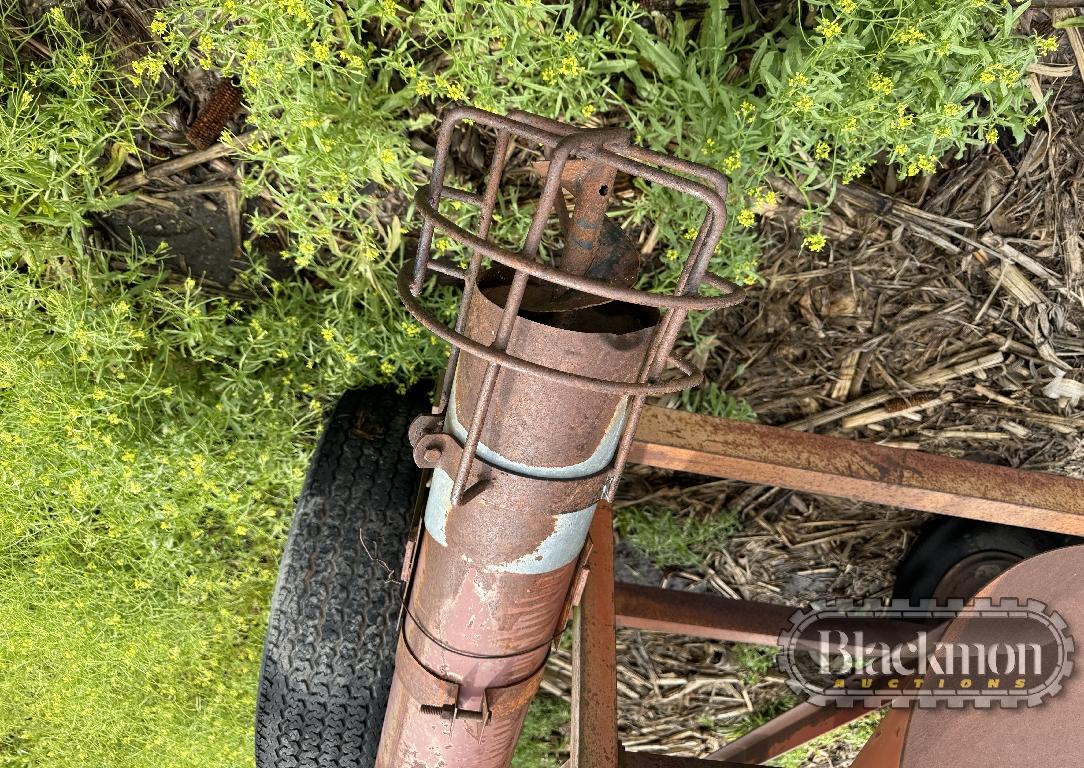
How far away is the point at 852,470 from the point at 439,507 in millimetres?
1144

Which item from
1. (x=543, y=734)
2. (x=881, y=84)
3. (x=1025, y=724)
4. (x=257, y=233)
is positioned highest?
(x=881, y=84)

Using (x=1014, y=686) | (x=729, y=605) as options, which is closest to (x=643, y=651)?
(x=729, y=605)

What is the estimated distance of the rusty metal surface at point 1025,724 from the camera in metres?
1.55

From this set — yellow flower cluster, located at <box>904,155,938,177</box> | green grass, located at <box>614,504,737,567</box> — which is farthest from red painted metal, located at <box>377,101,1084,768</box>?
green grass, located at <box>614,504,737,567</box>

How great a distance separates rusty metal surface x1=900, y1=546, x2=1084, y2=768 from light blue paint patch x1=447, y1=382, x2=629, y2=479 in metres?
0.91

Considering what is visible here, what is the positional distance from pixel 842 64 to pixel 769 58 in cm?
18

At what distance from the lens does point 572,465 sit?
1447mm

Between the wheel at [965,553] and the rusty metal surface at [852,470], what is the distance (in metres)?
0.81

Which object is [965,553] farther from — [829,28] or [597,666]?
[829,28]

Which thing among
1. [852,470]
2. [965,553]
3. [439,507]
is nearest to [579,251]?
[439,507]

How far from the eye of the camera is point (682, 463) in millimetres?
2074

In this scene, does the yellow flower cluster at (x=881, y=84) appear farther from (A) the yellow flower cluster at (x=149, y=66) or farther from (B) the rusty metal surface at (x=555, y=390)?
(A) the yellow flower cluster at (x=149, y=66)

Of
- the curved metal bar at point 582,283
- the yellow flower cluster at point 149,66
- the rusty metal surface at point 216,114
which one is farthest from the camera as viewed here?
the rusty metal surface at point 216,114

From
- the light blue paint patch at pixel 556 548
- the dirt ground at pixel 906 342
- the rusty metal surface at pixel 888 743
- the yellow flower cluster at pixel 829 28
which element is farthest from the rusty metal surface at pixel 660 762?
the yellow flower cluster at pixel 829 28
